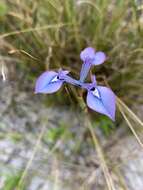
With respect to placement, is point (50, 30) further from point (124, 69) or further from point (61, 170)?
point (61, 170)

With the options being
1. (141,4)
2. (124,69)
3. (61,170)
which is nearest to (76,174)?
(61,170)

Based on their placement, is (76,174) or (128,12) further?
(128,12)

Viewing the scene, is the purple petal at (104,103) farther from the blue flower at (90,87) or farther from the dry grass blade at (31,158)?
the dry grass blade at (31,158)

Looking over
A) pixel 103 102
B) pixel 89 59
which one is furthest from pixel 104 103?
pixel 89 59

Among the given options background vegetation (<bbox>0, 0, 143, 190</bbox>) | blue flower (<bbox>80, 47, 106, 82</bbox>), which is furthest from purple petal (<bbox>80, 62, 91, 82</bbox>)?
background vegetation (<bbox>0, 0, 143, 190</bbox>)

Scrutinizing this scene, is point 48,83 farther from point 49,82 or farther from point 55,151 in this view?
point 55,151

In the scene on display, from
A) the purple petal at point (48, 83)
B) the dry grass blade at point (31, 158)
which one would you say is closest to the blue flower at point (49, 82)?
the purple petal at point (48, 83)
